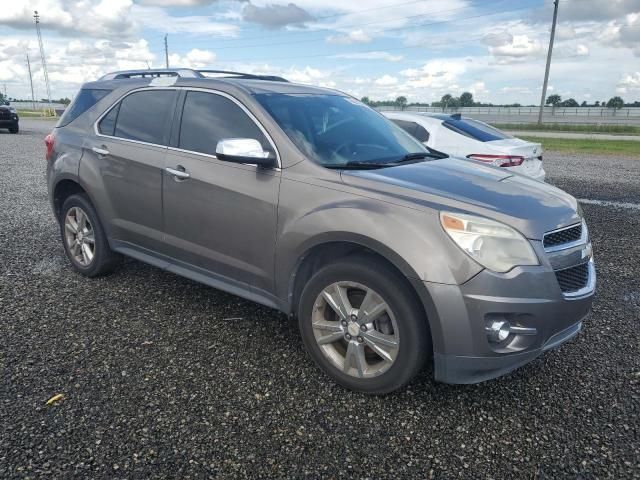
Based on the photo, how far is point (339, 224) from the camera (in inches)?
115

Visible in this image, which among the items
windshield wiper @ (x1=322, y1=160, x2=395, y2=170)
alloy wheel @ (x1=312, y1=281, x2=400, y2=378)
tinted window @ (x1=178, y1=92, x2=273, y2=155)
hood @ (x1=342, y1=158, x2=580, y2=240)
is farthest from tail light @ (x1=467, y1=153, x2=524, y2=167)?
alloy wheel @ (x1=312, y1=281, x2=400, y2=378)

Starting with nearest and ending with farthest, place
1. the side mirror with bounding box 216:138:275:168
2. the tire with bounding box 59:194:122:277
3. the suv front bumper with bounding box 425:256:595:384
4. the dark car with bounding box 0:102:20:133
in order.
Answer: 1. the suv front bumper with bounding box 425:256:595:384
2. the side mirror with bounding box 216:138:275:168
3. the tire with bounding box 59:194:122:277
4. the dark car with bounding box 0:102:20:133

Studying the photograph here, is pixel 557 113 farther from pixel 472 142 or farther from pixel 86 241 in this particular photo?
pixel 86 241

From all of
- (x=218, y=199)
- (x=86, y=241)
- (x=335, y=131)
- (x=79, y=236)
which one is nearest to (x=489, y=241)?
(x=335, y=131)

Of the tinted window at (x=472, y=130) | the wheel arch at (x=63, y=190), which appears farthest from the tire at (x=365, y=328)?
the tinted window at (x=472, y=130)

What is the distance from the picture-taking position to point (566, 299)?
2783 millimetres

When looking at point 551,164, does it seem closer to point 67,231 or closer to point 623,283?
point 623,283

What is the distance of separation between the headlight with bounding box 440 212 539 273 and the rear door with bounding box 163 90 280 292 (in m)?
1.14

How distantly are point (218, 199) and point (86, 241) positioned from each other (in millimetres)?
1929

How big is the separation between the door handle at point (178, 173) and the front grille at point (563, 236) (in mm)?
2380

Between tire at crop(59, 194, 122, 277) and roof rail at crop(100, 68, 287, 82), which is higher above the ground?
roof rail at crop(100, 68, 287, 82)

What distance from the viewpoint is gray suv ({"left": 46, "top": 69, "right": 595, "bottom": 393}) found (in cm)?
267

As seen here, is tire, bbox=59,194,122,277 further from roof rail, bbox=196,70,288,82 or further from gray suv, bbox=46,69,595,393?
roof rail, bbox=196,70,288,82

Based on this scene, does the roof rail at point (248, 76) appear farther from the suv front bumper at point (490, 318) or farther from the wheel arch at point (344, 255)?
the suv front bumper at point (490, 318)
